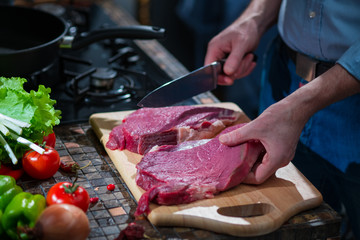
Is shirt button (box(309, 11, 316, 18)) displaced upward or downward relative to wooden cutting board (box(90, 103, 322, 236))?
upward

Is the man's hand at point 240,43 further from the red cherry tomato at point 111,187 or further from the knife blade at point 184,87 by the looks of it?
the red cherry tomato at point 111,187

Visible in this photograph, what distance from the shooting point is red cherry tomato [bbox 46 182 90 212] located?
4.85 feet

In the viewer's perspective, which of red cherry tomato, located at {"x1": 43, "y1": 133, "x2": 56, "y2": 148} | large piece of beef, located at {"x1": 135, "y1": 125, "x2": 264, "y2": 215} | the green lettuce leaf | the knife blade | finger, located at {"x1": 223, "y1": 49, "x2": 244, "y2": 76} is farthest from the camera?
finger, located at {"x1": 223, "y1": 49, "x2": 244, "y2": 76}

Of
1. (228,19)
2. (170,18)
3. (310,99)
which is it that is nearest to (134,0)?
(170,18)

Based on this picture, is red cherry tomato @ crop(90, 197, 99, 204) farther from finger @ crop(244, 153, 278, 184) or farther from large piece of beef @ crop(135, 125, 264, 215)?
finger @ crop(244, 153, 278, 184)

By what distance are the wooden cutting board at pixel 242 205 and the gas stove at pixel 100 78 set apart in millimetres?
443

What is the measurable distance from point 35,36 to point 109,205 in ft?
4.01

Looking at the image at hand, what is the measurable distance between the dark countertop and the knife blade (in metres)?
0.27

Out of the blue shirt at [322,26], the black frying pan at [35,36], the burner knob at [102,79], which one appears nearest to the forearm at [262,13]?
the blue shirt at [322,26]

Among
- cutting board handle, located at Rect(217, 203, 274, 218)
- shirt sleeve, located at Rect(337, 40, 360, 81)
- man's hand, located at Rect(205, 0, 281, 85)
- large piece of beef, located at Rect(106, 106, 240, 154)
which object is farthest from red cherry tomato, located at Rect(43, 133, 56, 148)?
shirt sleeve, located at Rect(337, 40, 360, 81)

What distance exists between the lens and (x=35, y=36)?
8.21 feet

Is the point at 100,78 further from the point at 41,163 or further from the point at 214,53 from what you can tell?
the point at 41,163

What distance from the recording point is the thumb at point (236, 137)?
1.68 meters

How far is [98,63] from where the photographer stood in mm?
2656
